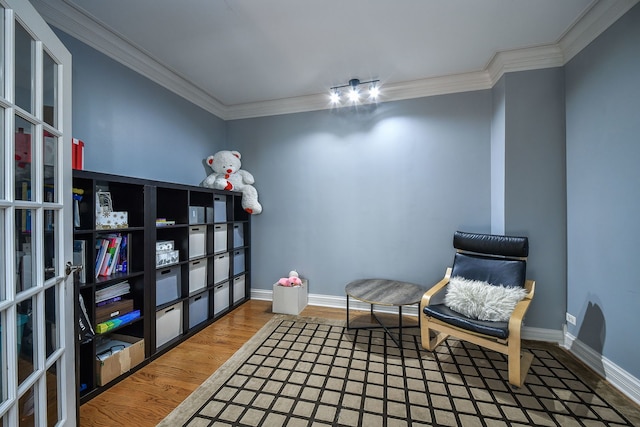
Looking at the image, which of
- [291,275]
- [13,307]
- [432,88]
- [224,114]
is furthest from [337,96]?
[13,307]

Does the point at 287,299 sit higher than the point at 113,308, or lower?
lower

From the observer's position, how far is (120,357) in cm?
180

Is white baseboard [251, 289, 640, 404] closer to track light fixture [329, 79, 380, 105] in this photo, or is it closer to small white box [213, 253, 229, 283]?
small white box [213, 253, 229, 283]

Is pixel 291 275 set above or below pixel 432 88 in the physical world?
below

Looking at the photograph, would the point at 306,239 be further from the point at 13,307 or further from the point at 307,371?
the point at 13,307

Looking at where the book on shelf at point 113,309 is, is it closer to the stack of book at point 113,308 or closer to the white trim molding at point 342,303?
Result: the stack of book at point 113,308

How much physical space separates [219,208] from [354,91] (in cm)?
194

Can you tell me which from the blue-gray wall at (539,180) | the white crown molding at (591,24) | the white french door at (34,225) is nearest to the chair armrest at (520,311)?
the blue-gray wall at (539,180)

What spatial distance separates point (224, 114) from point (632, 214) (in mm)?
3975

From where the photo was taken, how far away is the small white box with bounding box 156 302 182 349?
84.8 inches

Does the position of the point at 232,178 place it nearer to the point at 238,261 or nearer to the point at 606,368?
the point at 238,261

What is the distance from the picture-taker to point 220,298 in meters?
2.89

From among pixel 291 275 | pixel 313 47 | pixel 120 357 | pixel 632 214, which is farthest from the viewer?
pixel 291 275

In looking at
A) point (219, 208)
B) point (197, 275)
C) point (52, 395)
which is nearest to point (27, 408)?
point (52, 395)
